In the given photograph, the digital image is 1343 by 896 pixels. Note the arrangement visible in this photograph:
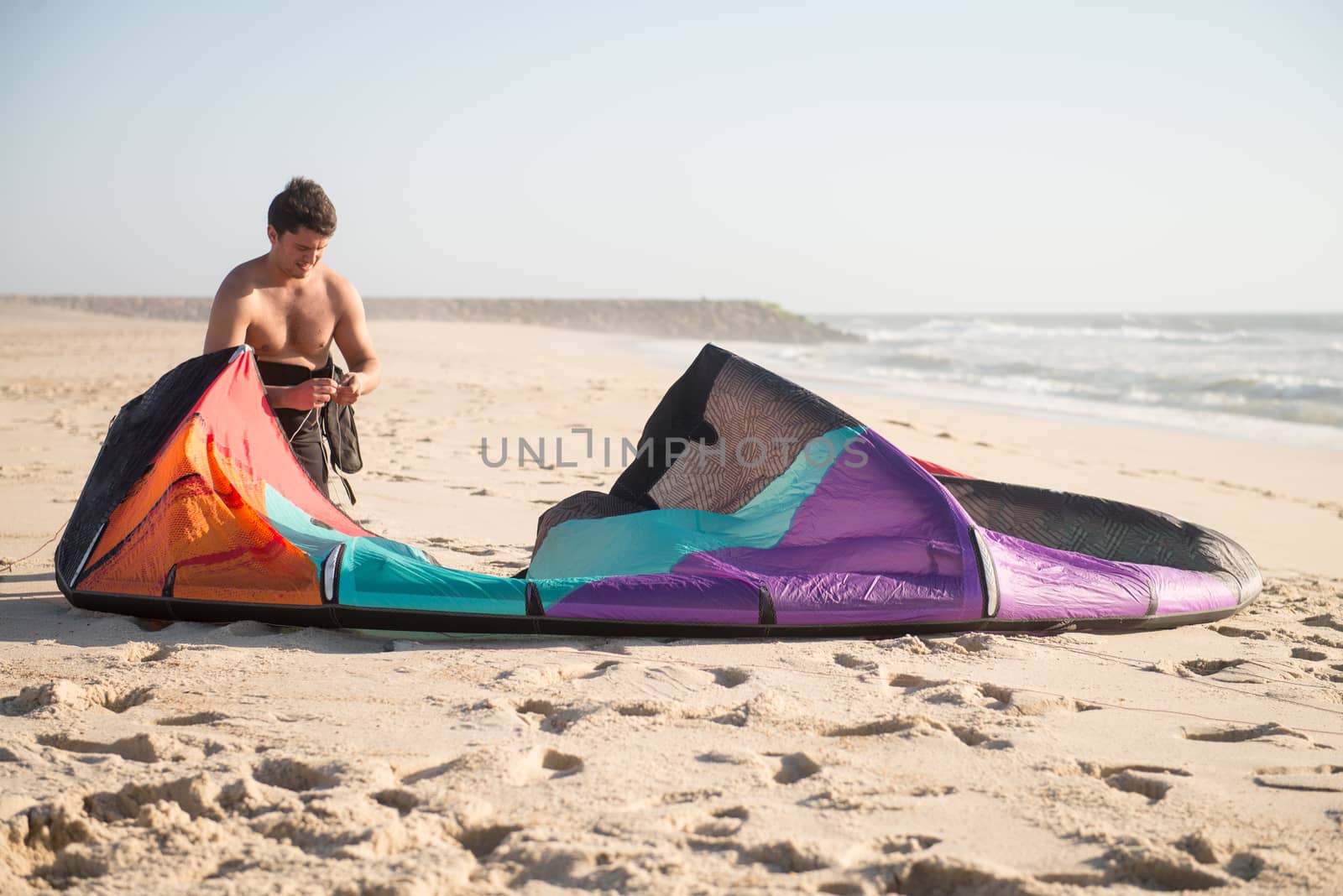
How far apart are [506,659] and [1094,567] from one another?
214 centimetres

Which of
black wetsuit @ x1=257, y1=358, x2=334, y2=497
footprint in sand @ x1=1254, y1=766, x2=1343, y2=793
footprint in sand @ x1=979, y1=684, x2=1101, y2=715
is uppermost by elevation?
black wetsuit @ x1=257, y1=358, x2=334, y2=497

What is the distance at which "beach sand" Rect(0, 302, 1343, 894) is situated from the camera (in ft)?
6.51

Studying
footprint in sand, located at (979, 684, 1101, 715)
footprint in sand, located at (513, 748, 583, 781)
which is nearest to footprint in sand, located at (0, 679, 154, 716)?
footprint in sand, located at (513, 748, 583, 781)

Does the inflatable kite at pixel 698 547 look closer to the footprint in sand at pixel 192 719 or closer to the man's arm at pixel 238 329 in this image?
the man's arm at pixel 238 329

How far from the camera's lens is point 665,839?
2072 millimetres

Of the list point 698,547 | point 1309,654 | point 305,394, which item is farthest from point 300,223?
point 1309,654

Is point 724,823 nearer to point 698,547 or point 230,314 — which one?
point 698,547

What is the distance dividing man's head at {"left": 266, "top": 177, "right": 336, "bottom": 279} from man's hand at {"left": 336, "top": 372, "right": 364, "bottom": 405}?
477mm

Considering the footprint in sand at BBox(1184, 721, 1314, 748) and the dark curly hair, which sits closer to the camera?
the footprint in sand at BBox(1184, 721, 1314, 748)

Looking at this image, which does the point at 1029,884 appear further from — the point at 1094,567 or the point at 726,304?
the point at 726,304

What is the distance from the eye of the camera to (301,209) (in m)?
3.91

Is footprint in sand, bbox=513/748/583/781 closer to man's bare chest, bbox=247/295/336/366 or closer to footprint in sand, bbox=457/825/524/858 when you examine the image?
footprint in sand, bbox=457/825/524/858

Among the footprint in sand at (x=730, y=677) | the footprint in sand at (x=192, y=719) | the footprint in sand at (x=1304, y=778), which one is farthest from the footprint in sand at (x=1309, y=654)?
the footprint in sand at (x=192, y=719)

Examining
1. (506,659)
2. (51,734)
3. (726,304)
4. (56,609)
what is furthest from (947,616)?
(726,304)
